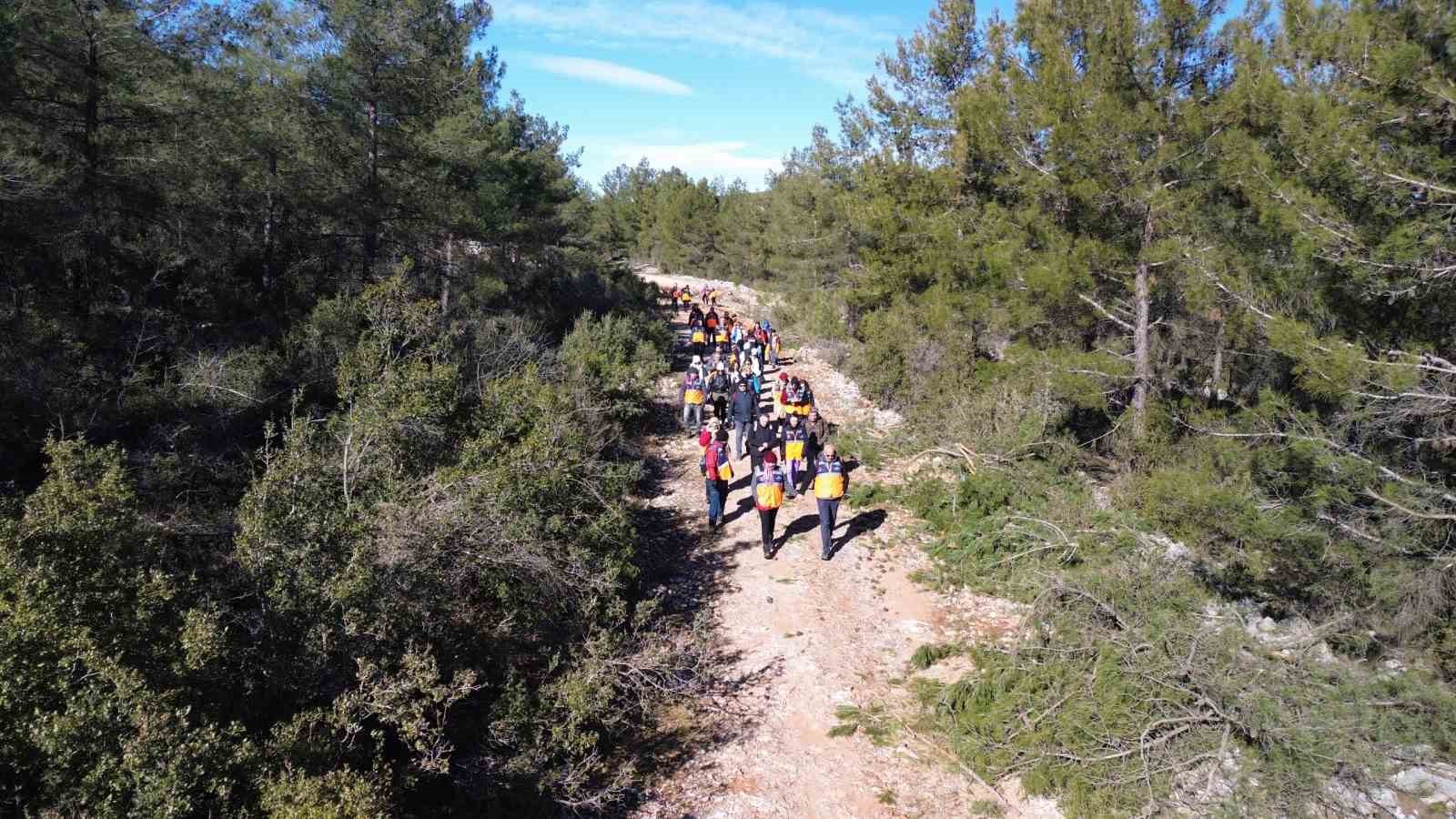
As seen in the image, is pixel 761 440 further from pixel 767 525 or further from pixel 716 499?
pixel 767 525

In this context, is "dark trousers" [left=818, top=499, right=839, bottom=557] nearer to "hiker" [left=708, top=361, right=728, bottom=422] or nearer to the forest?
the forest

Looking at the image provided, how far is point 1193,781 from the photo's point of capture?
5.54 m

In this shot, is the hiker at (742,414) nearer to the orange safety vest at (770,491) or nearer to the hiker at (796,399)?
the hiker at (796,399)

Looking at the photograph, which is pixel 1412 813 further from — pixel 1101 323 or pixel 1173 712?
pixel 1101 323

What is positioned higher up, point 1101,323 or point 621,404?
point 1101,323

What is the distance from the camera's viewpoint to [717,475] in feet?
35.2

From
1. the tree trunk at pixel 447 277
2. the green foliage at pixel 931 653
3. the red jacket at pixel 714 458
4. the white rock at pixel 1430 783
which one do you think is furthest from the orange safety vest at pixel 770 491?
the tree trunk at pixel 447 277

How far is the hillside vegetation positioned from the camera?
18.8ft

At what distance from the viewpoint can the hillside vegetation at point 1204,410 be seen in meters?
5.72

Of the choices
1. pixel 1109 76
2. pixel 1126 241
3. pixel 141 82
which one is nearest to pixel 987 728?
pixel 1126 241

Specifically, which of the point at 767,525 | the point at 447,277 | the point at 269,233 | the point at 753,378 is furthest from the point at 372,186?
the point at 767,525

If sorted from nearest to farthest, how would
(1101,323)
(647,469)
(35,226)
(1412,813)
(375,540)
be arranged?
1. (1412,813)
2. (375,540)
3. (35,226)
4. (1101,323)
5. (647,469)

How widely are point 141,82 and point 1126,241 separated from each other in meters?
15.2

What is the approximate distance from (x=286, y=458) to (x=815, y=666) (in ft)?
17.7
